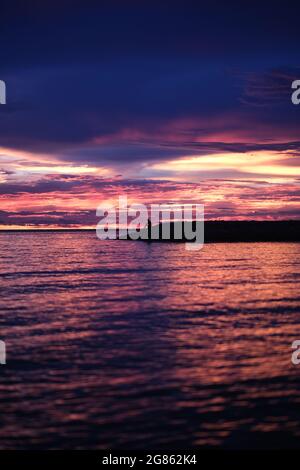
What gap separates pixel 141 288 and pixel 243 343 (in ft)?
65.1

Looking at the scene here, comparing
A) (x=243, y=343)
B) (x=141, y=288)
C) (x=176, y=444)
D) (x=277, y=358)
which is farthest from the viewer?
(x=141, y=288)

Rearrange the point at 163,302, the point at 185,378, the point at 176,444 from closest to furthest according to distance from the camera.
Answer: the point at 176,444
the point at 185,378
the point at 163,302

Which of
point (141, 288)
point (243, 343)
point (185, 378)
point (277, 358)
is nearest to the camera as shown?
point (185, 378)

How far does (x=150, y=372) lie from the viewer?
55.9 feet

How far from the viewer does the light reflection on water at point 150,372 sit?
12.3 metres

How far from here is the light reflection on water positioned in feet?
40.3

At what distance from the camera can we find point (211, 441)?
11.8m
